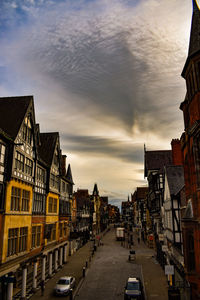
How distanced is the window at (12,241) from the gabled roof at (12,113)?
7.31 m

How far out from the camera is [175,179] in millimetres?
24453

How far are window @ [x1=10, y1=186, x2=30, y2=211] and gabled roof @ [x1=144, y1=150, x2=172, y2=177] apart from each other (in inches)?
1084

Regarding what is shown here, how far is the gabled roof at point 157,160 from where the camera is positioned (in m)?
44.2

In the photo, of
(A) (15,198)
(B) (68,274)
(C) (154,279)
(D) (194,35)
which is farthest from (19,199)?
(D) (194,35)

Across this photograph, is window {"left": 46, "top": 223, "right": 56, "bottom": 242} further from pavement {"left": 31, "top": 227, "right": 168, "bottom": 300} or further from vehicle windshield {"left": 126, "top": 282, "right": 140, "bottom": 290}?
vehicle windshield {"left": 126, "top": 282, "right": 140, "bottom": 290}

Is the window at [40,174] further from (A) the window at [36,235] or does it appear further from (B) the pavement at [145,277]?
(B) the pavement at [145,277]

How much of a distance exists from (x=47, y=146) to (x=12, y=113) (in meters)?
9.88

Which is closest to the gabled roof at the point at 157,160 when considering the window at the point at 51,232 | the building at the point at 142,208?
the building at the point at 142,208

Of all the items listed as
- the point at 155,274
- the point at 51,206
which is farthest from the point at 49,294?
the point at 155,274

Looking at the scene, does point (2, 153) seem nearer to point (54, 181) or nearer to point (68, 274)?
point (54, 181)

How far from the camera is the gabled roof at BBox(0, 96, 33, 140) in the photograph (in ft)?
64.7

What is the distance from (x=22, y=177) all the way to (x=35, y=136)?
4593 mm

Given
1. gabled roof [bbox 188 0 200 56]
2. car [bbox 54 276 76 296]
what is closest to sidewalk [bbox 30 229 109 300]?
car [bbox 54 276 76 296]

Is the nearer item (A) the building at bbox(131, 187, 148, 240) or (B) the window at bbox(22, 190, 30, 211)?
(B) the window at bbox(22, 190, 30, 211)
